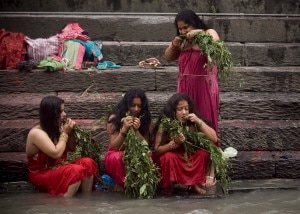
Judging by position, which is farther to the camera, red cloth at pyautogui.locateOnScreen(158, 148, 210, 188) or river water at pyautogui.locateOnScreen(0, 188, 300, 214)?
red cloth at pyautogui.locateOnScreen(158, 148, 210, 188)

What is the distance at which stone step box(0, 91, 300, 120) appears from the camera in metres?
8.38

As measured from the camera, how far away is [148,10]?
11.1 metres

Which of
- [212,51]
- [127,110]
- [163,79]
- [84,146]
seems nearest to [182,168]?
[127,110]

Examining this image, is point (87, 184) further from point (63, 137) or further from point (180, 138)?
point (180, 138)

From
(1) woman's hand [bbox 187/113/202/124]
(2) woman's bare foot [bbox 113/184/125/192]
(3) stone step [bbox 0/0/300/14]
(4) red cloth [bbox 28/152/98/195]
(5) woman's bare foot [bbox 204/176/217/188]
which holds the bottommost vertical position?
(2) woman's bare foot [bbox 113/184/125/192]

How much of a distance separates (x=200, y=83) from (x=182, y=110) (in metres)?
0.57

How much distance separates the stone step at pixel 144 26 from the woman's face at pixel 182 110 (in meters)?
3.61

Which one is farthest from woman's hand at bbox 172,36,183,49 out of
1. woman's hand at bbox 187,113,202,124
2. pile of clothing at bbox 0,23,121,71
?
pile of clothing at bbox 0,23,121,71

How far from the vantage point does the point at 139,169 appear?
22.2ft

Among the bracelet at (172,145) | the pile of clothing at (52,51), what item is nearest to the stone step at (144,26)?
the pile of clothing at (52,51)

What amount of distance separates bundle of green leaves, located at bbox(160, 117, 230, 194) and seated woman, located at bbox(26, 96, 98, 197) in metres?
0.93

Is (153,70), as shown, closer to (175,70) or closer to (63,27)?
(175,70)

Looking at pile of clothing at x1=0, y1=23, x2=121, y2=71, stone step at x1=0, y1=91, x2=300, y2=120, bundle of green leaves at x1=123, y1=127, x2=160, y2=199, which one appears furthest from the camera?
pile of clothing at x1=0, y1=23, x2=121, y2=71

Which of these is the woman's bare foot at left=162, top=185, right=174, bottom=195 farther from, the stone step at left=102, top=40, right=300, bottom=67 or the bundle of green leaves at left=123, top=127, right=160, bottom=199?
the stone step at left=102, top=40, right=300, bottom=67
